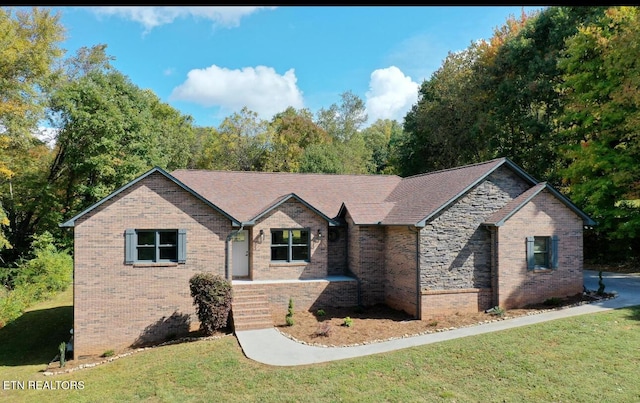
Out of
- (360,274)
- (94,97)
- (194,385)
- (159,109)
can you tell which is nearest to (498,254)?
(360,274)

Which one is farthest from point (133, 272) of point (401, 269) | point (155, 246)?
point (401, 269)

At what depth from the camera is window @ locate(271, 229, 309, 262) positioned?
17078 mm

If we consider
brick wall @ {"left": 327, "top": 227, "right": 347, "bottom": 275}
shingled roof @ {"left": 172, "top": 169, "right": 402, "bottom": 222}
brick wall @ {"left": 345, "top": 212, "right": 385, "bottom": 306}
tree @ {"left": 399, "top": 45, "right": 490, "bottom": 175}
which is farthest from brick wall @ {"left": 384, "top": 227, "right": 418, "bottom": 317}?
tree @ {"left": 399, "top": 45, "right": 490, "bottom": 175}

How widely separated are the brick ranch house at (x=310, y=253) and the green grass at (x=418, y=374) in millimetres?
2399

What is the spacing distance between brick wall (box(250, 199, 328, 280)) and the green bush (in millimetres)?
2935

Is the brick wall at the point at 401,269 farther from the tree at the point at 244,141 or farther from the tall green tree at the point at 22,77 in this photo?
the tree at the point at 244,141

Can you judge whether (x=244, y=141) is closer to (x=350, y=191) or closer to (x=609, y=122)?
(x=350, y=191)

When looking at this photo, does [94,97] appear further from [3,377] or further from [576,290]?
[576,290]

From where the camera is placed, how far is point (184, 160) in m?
42.2

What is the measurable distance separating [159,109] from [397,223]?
1360 inches

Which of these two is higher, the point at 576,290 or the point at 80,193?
the point at 80,193

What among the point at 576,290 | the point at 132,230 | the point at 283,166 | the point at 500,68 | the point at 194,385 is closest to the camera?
the point at 194,385

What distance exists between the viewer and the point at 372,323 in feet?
46.1

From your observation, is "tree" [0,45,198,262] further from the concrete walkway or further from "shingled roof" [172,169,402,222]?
the concrete walkway
